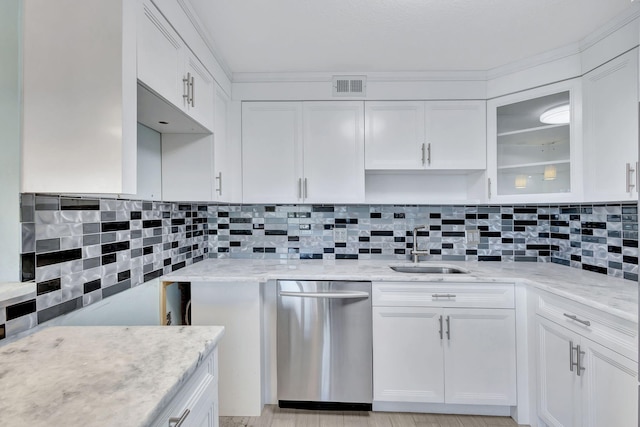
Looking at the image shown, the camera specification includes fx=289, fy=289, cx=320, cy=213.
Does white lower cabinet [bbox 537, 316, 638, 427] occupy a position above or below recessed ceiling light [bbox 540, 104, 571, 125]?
below

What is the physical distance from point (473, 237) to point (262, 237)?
177cm

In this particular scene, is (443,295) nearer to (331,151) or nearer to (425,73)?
(331,151)

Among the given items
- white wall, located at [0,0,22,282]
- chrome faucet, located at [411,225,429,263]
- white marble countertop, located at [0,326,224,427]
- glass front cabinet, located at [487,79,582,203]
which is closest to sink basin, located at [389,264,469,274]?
chrome faucet, located at [411,225,429,263]

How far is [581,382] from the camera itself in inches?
53.5

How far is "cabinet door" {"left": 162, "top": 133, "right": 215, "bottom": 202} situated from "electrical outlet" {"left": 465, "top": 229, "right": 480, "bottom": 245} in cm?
204

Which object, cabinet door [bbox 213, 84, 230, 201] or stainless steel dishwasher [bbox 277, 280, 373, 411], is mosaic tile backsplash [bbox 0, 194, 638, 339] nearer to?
cabinet door [bbox 213, 84, 230, 201]

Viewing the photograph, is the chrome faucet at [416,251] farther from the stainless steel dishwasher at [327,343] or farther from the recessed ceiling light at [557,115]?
the recessed ceiling light at [557,115]

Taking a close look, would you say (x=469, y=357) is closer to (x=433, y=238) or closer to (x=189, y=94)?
(x=433, y=238)

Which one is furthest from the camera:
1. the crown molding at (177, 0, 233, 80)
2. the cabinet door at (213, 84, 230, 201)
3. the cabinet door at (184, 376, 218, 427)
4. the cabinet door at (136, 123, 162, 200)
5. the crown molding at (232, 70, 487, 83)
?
the crown molding at (232, 70, 487, 83)

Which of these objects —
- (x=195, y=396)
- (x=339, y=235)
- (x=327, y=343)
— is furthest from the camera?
(x=339, y=235)

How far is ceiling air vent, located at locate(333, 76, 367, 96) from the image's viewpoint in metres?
2.15

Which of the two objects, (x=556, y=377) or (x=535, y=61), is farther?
(x=535, y=61)

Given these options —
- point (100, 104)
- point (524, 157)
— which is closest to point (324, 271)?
point (100, 104)

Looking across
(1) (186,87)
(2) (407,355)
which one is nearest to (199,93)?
(1) (186,87)
